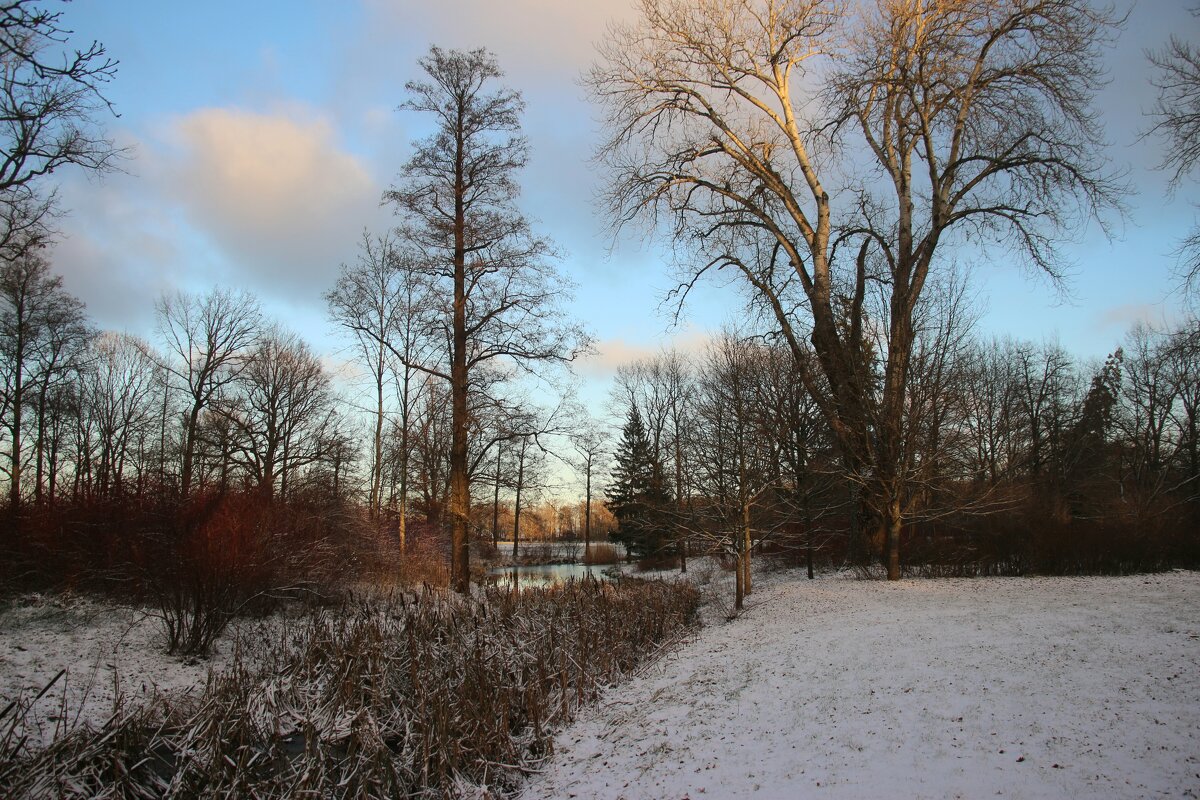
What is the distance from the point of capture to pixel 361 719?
603cm

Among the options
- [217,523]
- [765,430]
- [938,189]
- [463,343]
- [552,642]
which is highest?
[938,189]

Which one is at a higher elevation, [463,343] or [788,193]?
[788,193]

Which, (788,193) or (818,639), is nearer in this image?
(818,639)

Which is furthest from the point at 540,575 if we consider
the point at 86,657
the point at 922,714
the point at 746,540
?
the point at 922,714

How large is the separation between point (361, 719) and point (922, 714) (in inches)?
199

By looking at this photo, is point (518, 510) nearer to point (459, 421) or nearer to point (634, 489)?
point (634, 489)

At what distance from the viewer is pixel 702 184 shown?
16.6 meters

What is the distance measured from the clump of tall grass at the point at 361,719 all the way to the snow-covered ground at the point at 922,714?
62cm

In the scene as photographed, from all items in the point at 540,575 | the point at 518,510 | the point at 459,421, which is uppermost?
the point at 459,421

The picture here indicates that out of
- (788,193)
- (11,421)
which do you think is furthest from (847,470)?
(11,421)

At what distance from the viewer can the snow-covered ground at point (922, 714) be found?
4086 mm

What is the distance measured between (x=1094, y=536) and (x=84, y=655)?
1960 centimetres

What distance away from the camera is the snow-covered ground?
409 cm

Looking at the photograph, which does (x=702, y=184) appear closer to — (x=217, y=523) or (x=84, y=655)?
(x=217, y=523)
